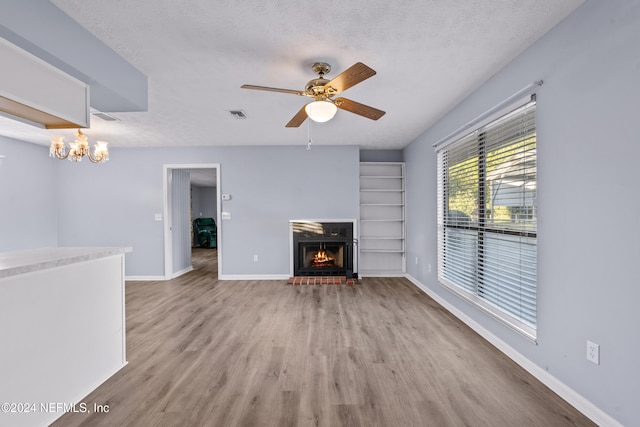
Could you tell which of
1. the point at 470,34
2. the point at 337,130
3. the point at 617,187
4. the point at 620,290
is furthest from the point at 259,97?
the point at 620,290

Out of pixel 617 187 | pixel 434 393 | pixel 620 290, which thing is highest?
pixel 617 187

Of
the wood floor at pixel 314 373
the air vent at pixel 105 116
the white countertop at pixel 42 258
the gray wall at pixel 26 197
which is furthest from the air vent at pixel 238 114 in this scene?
the gray wall at pixel 26 197

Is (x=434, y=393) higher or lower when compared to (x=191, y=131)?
lower

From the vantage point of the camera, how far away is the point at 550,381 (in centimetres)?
196

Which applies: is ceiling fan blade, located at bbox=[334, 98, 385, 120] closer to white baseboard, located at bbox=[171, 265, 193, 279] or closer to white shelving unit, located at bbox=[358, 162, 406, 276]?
white shelving unit, located at bbox=[358, 162, 406, 276]

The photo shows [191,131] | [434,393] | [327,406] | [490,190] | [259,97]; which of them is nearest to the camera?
[327,406]

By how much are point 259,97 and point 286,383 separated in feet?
8.58

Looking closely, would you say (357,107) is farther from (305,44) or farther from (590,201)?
(590,201)

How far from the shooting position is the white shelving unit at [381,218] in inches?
216

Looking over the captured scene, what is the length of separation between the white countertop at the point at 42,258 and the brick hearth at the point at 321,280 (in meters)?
3.02

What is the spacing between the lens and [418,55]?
2.23m

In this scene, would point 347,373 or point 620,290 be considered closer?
point 620,290

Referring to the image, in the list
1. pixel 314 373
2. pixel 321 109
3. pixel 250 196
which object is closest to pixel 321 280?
pixel 250 196

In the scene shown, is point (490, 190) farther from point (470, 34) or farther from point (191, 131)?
point (191, 131)
